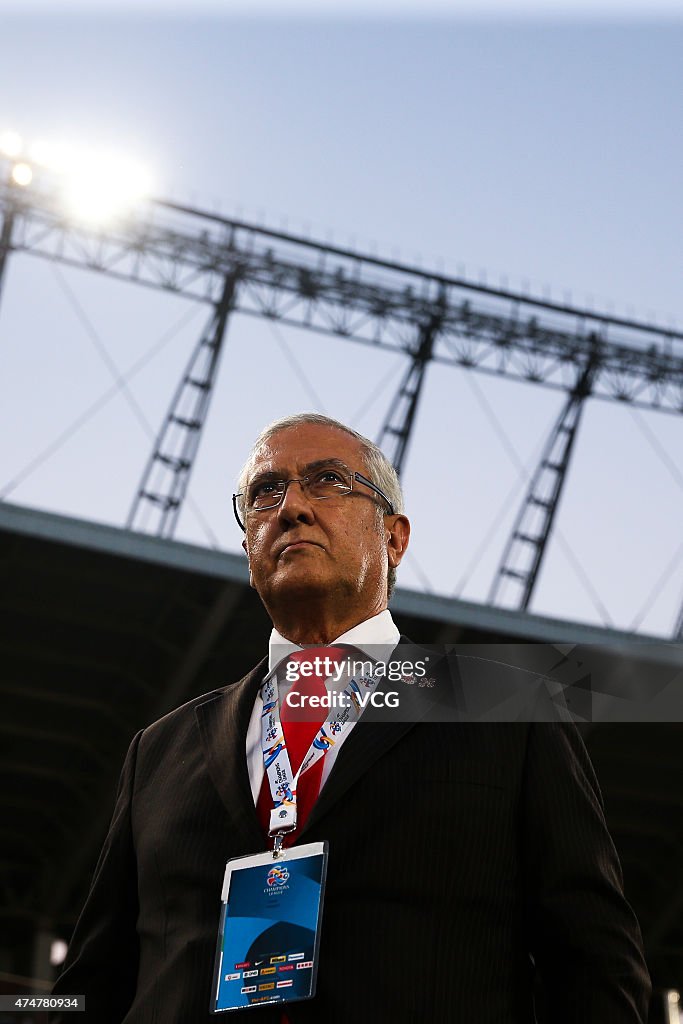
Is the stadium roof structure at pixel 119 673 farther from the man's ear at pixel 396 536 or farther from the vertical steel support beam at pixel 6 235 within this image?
the vertical steel support beam at pixel 6 235

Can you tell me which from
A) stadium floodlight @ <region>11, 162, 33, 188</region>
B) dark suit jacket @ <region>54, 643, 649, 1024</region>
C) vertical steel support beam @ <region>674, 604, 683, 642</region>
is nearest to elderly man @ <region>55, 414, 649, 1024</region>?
dark suit jacket @ <region>54, 643, 649, 1024</region>

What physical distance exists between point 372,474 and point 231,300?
64.2 ft

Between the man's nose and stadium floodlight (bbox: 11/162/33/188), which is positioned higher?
stadium floodlight (bbox: 11/162/33/188)

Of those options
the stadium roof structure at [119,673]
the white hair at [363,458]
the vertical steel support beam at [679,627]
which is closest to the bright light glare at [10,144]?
the stadium roof structure at [119,673]

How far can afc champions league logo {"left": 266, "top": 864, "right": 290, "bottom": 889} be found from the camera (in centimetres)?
191

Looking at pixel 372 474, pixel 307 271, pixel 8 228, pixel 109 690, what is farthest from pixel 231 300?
pixel 372 474

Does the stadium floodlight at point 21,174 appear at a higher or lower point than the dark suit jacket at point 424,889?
higher

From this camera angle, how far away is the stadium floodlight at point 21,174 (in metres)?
20.6

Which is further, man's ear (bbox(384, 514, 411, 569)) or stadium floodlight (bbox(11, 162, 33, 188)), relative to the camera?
stadium floodlight (bbox(11, 162, 33, 188))

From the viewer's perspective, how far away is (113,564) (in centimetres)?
1180

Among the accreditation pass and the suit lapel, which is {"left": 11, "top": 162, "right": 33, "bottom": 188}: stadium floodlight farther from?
the accreditation pass

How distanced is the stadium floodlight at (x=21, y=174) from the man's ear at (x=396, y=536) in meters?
19.6

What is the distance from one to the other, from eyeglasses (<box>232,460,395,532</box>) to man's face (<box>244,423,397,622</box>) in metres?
0.01

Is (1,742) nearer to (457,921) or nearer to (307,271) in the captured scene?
(307,271)
